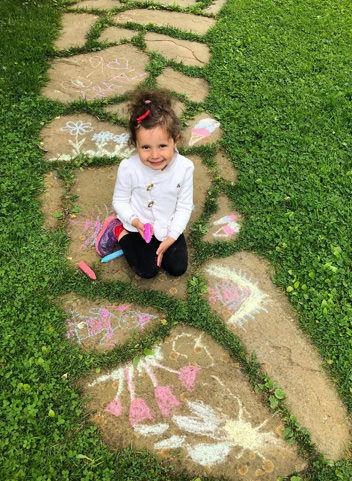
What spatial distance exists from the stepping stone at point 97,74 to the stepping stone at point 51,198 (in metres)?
1.05

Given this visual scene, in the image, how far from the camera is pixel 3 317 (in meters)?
2.27

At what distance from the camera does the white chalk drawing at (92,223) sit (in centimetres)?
272

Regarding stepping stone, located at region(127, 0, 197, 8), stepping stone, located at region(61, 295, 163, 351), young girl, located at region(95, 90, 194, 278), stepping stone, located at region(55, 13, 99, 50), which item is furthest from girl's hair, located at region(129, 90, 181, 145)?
stepping stone, located at region(127, 0, 197, 8)

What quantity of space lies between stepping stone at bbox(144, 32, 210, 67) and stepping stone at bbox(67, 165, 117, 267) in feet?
6.19

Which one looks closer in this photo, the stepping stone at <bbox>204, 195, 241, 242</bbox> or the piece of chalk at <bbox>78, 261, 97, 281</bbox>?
the piece of chalk at <bbox>78, 261, 97, 281</bbox>

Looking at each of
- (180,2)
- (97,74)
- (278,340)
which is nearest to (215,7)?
(180,2)

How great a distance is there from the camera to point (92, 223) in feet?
9.23

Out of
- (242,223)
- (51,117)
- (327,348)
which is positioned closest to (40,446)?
(327,348)

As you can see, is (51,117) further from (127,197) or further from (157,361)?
(157,361)

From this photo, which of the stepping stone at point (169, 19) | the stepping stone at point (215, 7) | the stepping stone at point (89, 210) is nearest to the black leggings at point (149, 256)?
the stepping stone at point (89, 210)

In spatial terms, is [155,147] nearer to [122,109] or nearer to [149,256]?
[149,256]

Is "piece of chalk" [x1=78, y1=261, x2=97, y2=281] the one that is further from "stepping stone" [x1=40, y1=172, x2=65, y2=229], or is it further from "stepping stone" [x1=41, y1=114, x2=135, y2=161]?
"stepping stone" [x1=41, y1=114, x2=135, y2=161]

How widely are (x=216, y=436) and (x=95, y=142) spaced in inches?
97.9

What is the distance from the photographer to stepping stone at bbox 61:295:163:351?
89.0 inches
